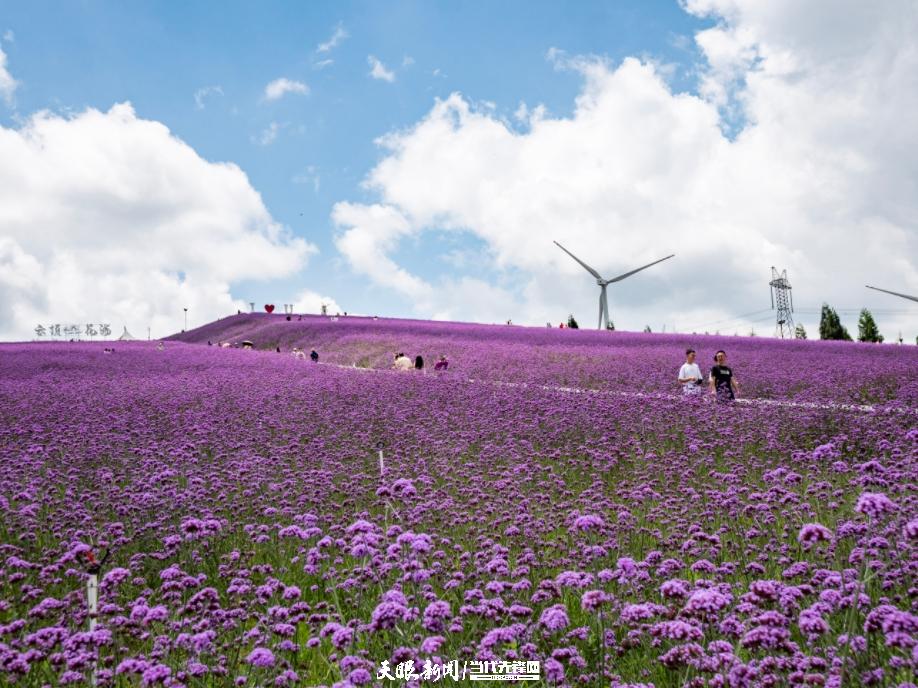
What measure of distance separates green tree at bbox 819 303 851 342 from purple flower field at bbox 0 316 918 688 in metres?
66.4

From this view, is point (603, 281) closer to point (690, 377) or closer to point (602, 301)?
point (602, 301)

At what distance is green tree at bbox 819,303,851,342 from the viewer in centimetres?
7825

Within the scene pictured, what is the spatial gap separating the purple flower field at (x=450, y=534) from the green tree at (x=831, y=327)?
218 ft

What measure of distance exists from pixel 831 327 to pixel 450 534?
275 feet

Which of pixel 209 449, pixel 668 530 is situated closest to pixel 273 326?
pixel 209 449

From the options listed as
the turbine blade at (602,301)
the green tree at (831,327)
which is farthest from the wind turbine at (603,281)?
the green tree at (831,327)

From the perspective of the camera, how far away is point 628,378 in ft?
75.8

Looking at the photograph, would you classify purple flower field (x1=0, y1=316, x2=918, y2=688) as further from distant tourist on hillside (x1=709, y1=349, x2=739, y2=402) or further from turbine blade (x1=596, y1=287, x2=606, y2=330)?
turbine blade (x1=596, y1=287, x2=606, y2=330)

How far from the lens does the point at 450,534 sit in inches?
283

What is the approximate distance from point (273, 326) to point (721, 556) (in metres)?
55.3

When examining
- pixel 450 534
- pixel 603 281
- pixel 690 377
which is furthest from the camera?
pixel 603 281

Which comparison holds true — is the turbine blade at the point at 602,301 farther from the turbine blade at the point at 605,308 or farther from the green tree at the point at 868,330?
the green tree at the point at 868,330

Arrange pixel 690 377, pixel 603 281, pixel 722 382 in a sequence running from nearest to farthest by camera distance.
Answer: pixel 722 382 → pixel 690 377 → pixel 603 281

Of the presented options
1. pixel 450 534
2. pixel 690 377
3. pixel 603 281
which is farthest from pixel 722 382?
pixel 603 281
